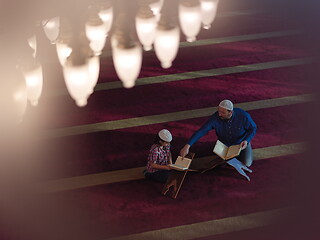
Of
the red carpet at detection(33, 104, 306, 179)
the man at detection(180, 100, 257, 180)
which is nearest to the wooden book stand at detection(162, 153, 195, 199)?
the man at detection(180, 100, 257, 180)

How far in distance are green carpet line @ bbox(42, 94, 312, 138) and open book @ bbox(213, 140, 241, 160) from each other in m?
1.19

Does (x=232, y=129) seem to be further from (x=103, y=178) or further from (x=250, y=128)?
(x=103, y=178)

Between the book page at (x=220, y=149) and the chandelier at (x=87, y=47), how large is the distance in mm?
2085

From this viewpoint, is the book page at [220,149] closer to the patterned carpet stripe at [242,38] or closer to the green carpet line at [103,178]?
the green carpet line at [103,178]

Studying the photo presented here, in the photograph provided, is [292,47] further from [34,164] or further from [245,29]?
[34,164]

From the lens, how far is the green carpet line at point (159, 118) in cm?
624

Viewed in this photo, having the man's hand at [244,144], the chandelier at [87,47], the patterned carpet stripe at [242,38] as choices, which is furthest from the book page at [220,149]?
the patterned carpet stripe at [242,38]

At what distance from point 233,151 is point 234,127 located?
0.94 feet

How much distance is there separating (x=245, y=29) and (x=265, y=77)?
175 cm

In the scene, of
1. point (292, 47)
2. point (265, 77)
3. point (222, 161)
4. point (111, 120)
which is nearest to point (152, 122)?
point (111, 120)

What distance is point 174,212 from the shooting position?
496 centimetres

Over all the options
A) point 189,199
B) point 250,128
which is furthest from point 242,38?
point 189,199

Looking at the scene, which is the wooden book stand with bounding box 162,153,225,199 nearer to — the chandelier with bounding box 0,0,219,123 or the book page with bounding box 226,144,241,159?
the book page with bounding box 226,144,241,159

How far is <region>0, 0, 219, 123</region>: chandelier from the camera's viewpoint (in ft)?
8.59
